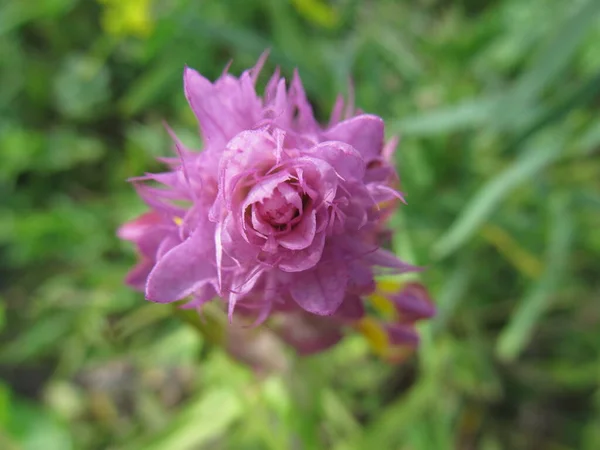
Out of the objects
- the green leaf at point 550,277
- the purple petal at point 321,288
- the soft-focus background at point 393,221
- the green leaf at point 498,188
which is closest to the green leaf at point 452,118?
the soft-focus background at point 393,221

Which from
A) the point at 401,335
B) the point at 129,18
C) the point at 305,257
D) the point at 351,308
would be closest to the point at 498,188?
the point at 401,335

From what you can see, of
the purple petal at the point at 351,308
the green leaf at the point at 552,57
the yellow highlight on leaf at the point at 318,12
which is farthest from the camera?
the yellow highlight on leaf at the point at 318,12

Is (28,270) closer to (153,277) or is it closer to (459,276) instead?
(459,276)

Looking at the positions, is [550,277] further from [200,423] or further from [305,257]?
[305,257]

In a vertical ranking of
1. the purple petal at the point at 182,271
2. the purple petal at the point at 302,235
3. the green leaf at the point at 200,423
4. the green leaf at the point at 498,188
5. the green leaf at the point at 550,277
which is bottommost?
the green leaf at the point at 200,423

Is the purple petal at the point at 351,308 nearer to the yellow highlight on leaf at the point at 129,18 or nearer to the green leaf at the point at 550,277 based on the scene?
the green leaf at the point at 550,277

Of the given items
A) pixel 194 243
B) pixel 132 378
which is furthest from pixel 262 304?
pixel 132 378

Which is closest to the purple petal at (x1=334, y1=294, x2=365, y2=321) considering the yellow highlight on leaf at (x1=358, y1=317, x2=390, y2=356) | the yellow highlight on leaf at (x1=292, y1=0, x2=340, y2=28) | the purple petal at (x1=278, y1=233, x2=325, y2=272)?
the purple petal at (x1=278, y1=233, x2=325, y2=272)
